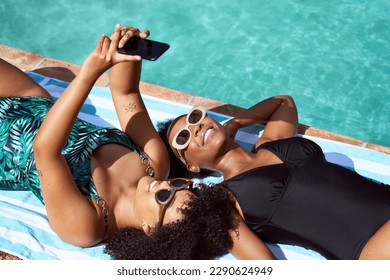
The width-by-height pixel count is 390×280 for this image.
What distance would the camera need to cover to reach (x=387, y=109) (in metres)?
6.90

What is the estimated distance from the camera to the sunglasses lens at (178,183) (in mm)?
3788

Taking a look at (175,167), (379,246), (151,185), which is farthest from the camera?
(175,167)

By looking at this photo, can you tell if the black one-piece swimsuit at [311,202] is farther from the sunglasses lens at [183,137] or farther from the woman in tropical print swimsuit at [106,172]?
the sunglasses lens at [183,137]

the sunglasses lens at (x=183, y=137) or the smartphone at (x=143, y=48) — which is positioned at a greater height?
the smartphone at (x=143, y=48)

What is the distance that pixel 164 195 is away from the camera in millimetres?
3703

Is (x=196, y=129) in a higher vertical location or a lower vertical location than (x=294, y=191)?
higher

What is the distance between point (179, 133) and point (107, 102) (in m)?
1.47

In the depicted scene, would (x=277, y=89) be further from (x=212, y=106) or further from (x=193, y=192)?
(x=193, y=192)

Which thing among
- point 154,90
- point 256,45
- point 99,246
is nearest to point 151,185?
point 99,246

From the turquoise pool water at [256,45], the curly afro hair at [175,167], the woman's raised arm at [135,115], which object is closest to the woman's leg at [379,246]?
the curly afro hair at [175,167]

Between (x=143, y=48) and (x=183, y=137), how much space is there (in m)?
1.08

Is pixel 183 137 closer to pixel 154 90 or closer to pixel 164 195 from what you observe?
pixel 164 195

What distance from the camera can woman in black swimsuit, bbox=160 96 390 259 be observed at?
397cm

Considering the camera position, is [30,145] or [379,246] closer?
[379,246]
